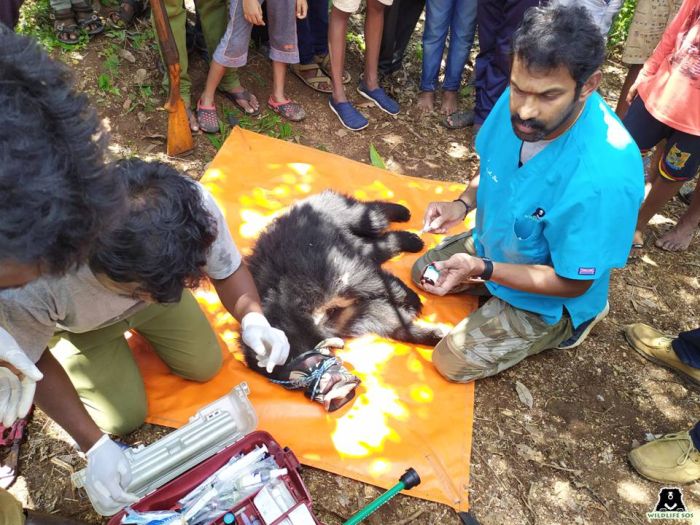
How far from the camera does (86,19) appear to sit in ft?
14.6

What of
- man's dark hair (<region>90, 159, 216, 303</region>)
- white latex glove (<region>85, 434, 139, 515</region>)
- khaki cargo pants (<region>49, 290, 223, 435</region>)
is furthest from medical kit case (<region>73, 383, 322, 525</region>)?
man's dark hair (<region>90, 159, 216, 303</region>)

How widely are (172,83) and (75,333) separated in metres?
2.02

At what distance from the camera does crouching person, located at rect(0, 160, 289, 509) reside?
1632mm

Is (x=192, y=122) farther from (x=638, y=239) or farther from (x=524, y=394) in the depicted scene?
(x=638, y=239)

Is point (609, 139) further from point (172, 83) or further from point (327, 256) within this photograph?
point (172, 83)

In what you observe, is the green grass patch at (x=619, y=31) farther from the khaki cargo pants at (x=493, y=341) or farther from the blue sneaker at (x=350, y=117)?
the khaki cargo pants at (x=493, y=341)

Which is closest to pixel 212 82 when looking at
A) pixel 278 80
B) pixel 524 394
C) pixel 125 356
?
pixel 278 80

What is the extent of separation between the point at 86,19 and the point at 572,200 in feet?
13.6

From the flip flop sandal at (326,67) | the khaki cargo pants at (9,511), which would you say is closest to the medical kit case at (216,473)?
the khaki cargo pants at (9,511)

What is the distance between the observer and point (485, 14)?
4156 mm

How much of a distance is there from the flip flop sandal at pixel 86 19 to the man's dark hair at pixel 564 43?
145 inches

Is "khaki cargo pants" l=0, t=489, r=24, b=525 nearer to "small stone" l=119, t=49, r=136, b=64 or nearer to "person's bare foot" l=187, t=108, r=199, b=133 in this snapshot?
"person's bare foot" l=187, t=108, r=199, b=133

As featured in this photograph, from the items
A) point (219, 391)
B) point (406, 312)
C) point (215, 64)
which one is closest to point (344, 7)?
point (215, 64)

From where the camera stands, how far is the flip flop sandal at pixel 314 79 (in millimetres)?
4711
